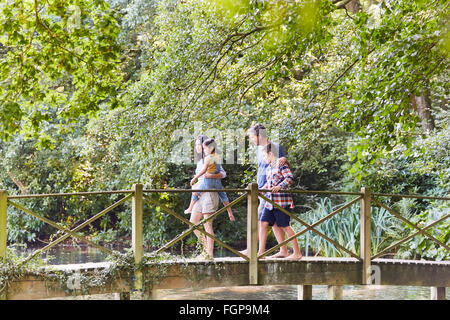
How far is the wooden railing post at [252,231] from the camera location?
711cm

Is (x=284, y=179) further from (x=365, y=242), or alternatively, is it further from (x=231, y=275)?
(x=365, y=242)

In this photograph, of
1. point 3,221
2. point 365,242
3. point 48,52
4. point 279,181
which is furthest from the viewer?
point 365,242

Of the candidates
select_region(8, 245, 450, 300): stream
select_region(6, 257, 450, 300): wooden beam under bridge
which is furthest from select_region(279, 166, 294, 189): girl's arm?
select_region(8, 245, 450, 300): stream

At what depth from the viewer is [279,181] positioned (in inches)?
278

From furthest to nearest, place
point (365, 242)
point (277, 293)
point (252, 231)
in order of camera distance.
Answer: point (277, 293)
point (365, 242)
point (252, 231)

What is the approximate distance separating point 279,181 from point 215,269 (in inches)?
48.8

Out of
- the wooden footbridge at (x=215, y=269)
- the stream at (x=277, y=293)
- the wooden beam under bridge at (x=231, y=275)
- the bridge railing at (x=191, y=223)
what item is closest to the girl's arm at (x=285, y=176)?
the bridge railing at (x=191, y=223)

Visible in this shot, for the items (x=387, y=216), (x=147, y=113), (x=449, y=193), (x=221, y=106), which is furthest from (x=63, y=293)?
(x=449, y=193)

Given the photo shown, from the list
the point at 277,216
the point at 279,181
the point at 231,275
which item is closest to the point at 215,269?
the point at 231,275

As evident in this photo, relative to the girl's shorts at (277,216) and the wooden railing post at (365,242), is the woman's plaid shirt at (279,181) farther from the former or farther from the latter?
the wooden railing post at (365,242)

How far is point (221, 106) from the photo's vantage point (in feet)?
31.0

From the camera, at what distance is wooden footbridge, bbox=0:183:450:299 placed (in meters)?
6.48

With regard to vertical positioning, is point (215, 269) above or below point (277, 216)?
below

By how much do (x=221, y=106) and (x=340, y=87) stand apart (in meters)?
1.78
